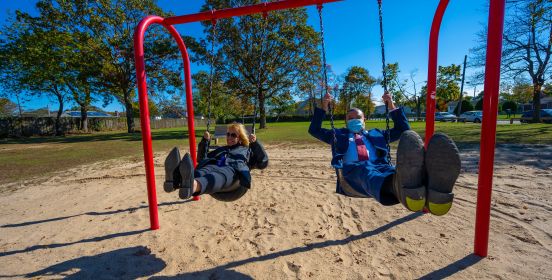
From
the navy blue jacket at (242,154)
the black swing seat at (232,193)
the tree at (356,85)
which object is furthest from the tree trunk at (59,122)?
the tree at (356,85)

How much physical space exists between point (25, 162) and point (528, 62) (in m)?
25.4

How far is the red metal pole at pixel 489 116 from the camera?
2.31m

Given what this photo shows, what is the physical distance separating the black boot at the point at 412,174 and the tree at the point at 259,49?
650 inches

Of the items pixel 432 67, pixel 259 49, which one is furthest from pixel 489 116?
pixel 259 49

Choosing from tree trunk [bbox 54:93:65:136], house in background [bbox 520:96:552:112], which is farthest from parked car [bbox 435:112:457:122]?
tree trunk [bbox 54:93:65:136]

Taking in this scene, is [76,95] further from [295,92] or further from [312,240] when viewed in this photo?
[312,240]

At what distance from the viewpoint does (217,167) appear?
9.45ft

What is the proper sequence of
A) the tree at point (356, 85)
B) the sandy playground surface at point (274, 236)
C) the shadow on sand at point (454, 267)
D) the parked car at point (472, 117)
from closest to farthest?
the shadow on sand at point (454, 267)
the sandy playground surface at point (274, 236)
the parked car at point (472, 117)
the tree at point (356, 85)

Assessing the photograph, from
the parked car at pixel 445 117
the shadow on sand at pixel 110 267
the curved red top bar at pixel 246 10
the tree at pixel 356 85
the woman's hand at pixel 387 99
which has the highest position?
the tree at pixel 356 85

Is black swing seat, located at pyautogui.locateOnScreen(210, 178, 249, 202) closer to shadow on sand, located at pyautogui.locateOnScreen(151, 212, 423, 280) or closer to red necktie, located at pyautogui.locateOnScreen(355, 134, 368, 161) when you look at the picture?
shadow on sand, located at pyautogui.locateOnScreen(151, 212, 423, 280)

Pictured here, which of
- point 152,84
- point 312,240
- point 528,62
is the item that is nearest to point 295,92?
point 152,84

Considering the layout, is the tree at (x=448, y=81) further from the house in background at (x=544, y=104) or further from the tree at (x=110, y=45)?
the tree at (x=110, y=45)

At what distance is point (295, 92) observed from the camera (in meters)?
21.6

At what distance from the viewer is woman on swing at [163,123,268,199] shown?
236 centimetres
